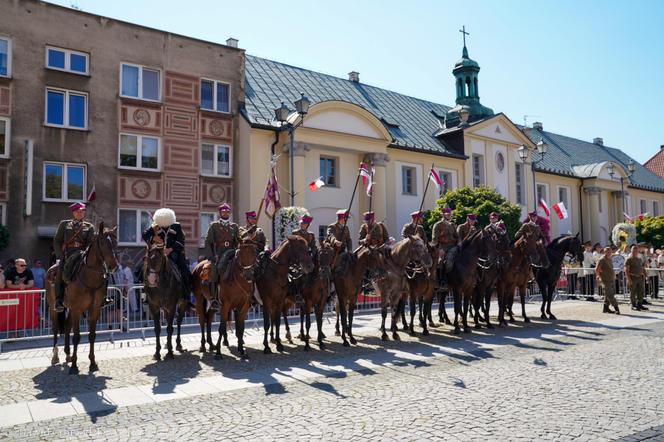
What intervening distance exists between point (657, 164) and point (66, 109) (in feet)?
187

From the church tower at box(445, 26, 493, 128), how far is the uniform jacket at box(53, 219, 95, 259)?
28.4 metres

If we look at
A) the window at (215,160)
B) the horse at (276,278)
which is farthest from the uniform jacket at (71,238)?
the window at (215,160)

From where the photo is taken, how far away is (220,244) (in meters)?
10.7

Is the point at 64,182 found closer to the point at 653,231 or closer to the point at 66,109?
the point at 66,109

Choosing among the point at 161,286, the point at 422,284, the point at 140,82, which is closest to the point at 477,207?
the point at 422,284

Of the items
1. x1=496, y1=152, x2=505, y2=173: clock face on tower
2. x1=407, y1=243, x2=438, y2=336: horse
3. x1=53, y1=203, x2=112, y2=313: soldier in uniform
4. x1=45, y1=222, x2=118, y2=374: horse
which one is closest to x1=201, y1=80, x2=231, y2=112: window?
x1=407, y1=243, x2=438, y2=336: horse

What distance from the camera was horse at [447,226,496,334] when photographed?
12.9 metres

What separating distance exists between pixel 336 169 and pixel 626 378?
1938 cm

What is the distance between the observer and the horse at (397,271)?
11789 millimetres

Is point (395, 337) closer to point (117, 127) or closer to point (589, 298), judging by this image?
point (589, 298)

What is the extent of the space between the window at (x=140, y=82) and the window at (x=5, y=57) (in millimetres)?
3842

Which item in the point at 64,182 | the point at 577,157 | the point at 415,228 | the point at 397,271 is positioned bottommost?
the point at 397,271

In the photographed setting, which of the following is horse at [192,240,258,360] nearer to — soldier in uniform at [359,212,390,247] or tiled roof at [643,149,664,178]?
soldier in uniform at [359,212,390,247]

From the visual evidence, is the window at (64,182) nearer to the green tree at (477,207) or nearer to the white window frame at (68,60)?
the white window frame at (68,60)
